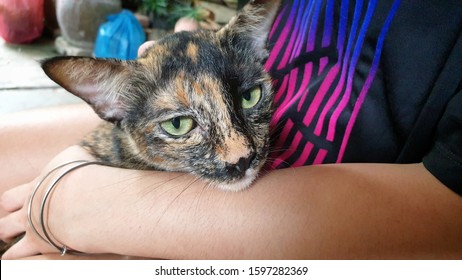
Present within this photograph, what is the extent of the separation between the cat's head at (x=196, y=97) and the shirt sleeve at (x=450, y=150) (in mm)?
211

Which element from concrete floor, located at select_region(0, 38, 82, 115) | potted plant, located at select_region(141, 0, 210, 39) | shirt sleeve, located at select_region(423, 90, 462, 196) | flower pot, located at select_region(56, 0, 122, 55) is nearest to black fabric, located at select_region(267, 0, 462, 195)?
shirt sleeve, located at select_region(423, 90, 462, 196)

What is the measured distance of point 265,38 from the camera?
0.59 metres

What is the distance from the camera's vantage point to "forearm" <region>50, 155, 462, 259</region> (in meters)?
0.42

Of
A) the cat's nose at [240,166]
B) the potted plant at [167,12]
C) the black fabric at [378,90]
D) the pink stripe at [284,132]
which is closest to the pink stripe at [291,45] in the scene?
the black fabric at [378,90]

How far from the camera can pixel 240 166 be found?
482mm

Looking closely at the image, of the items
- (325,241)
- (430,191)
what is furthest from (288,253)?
(430,191)

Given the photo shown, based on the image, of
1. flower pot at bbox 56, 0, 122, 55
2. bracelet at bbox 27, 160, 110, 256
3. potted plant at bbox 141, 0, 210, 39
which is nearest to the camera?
bracelet at bbox 27, 160, 110, 256

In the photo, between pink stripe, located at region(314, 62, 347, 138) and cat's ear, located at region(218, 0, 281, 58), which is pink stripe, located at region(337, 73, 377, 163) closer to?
pink stripe, located at region(314, 62, 347, 138)

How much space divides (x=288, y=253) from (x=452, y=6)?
0.36 m

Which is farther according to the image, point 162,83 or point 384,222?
point 162,83

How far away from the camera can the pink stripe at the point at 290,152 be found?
57 centimetres

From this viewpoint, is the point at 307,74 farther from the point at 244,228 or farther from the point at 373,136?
the point at 244,228

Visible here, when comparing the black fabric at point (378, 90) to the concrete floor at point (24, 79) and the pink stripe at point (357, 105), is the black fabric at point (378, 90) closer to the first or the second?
the pink stripe at point (357, 105)
